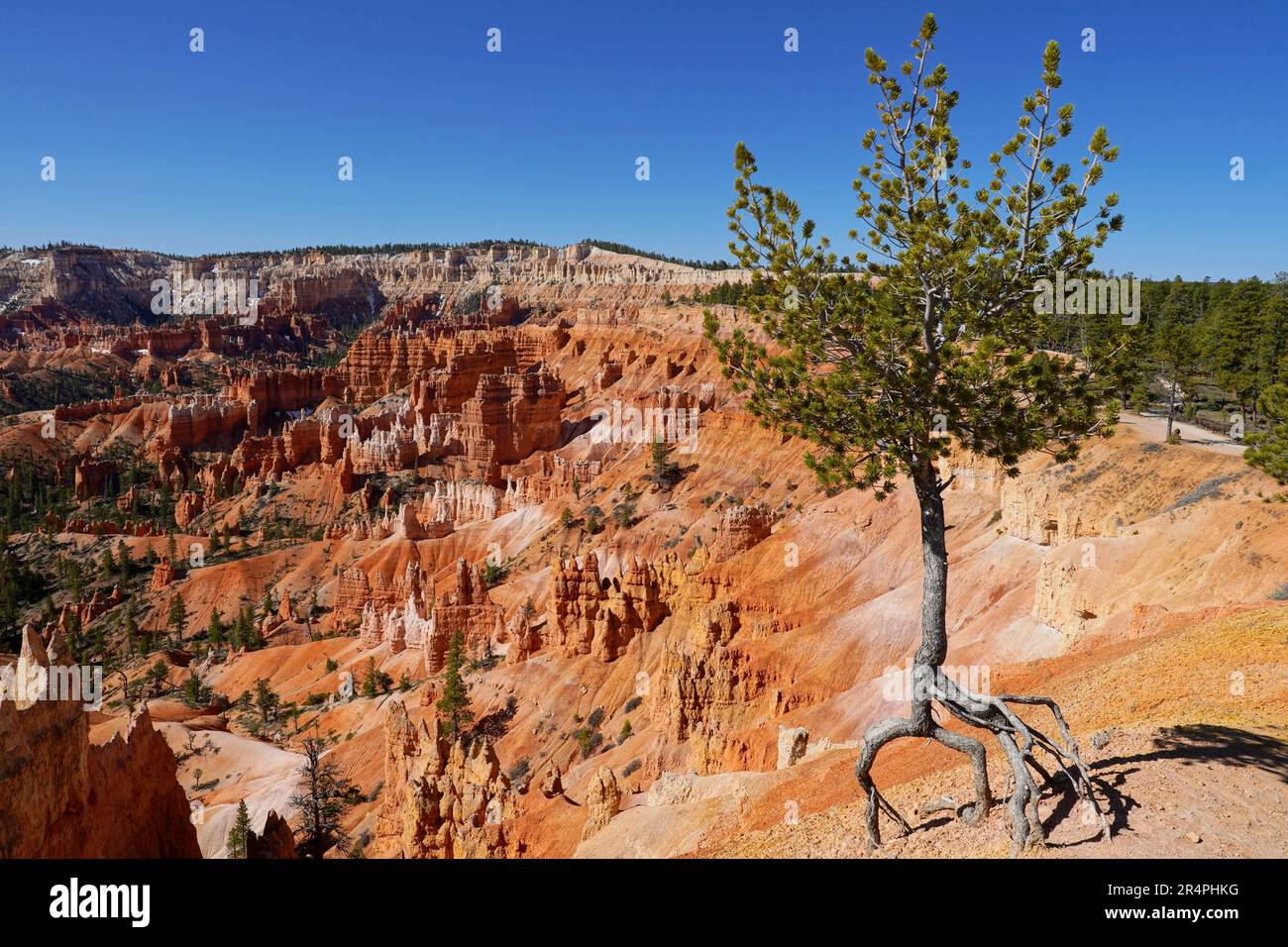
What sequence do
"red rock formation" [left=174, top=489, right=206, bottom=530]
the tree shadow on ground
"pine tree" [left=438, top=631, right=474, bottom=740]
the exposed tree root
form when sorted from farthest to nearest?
"red rock formation" [left=174, top=489, right=206, bottom=530], "pine tree" [left=438, top=631, right=474, bottom=740], the tree shadow on ground, the exposed tree root

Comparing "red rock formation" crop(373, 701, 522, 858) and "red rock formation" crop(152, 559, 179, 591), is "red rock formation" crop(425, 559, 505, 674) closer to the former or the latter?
"red rock formation" crop(373, 701, 522, 858)

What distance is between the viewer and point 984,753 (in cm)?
1045

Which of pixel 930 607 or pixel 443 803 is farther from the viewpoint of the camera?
pixel 443 803

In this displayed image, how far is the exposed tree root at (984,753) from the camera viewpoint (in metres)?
9.24

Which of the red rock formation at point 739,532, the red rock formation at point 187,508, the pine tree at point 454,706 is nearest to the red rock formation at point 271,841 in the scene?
the pine tree at point 454,706

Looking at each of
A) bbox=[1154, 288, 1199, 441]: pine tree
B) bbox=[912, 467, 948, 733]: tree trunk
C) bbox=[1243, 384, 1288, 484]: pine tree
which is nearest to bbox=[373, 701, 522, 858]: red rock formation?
bbox=[912, 467, 948, 733]: tree trunk

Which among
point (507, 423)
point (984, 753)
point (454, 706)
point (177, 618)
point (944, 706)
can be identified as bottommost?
point (177, 618)

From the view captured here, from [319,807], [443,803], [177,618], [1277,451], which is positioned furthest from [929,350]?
Answer: [177,618]

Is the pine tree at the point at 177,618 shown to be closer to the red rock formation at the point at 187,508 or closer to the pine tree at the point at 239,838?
the red rock formation at the point at 187,508

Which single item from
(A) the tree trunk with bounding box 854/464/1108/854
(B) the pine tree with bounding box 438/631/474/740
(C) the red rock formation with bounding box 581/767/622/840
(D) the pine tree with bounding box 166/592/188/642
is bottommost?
(D) the pine tree with bounding box 166/592/188/642

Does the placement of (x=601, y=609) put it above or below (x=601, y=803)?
above

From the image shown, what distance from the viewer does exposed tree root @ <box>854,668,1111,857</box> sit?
924cm

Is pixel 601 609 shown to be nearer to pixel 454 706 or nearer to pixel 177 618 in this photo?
pixel 454 706

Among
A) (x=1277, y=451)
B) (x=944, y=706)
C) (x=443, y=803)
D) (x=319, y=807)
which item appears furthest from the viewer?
(x=319, y=807)
